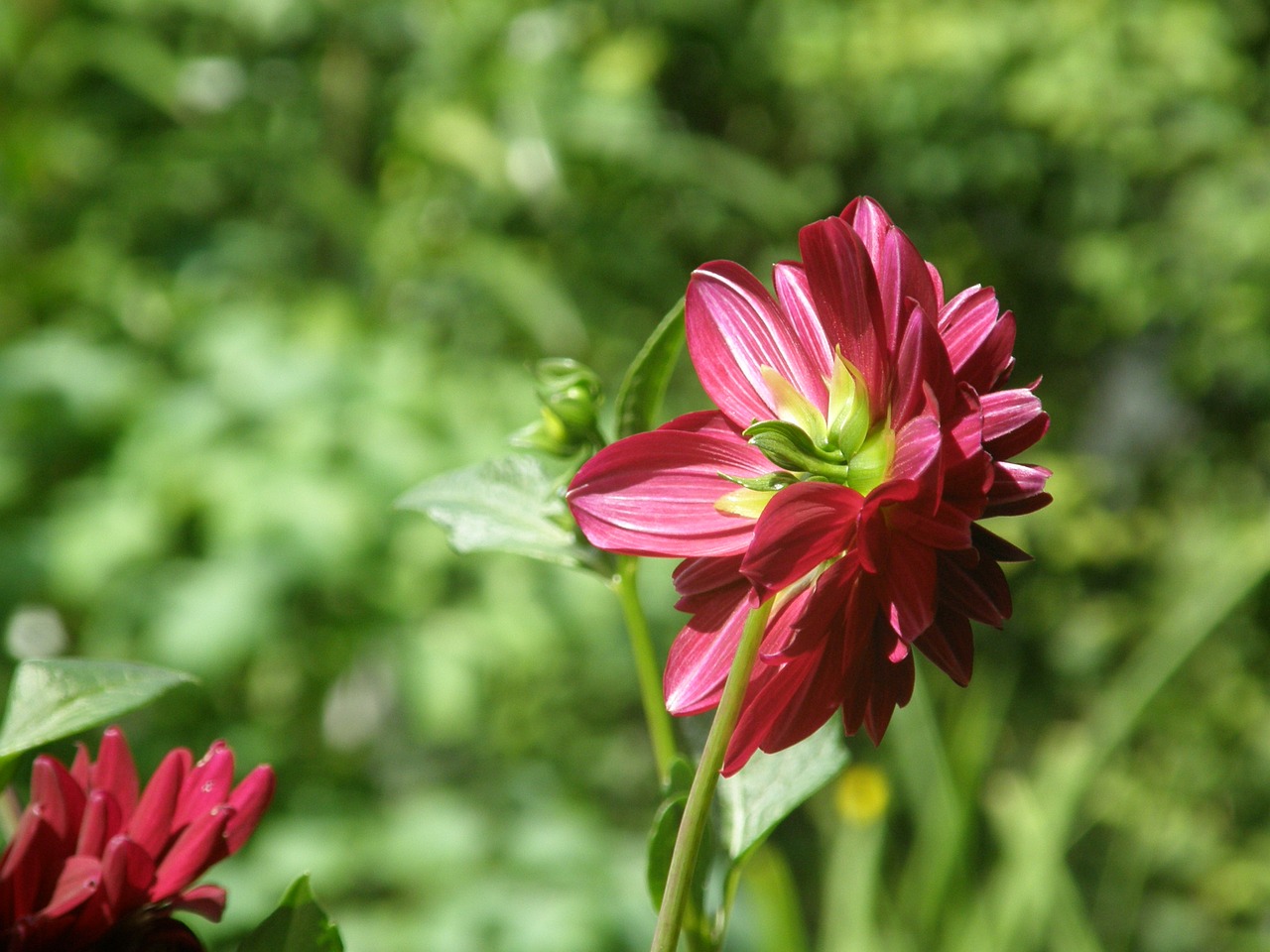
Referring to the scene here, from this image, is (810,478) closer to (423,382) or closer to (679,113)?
(423,382)

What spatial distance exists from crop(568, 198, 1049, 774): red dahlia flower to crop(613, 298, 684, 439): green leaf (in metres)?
0.03

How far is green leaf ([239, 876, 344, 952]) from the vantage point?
19cm

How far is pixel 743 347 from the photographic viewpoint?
21 cm

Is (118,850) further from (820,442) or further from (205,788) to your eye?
(820,442)

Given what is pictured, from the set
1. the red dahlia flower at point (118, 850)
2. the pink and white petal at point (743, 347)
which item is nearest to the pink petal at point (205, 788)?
the red dahlia flower at point (118, 850)

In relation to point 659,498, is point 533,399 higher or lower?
lower

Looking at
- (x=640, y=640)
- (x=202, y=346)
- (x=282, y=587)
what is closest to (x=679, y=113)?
(x=202, y=346)

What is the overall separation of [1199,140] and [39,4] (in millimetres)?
1490

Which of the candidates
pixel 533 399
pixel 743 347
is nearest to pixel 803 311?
pixel 743 347

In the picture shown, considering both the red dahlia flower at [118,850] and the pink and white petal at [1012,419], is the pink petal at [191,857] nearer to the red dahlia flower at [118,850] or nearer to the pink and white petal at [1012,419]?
the red dahlia flower at [118,850]

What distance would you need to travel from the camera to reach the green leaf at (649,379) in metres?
0.24

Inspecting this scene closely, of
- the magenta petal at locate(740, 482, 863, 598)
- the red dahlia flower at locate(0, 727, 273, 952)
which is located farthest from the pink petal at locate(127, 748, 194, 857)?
the magenta petal at locate(740, 482, 863, 598)

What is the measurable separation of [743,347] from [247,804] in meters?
0.11

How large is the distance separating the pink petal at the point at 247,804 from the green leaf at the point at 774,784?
0.09 meters
